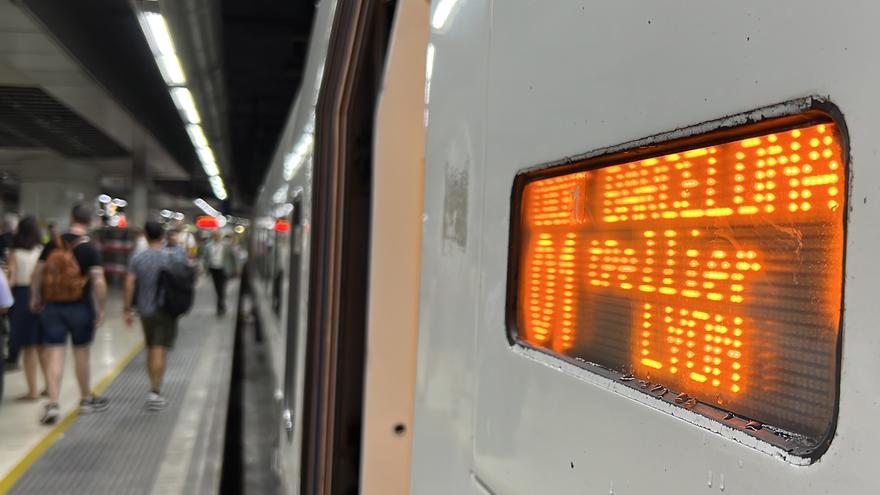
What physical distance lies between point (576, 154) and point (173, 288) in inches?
203

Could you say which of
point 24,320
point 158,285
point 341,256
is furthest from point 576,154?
point 24,320

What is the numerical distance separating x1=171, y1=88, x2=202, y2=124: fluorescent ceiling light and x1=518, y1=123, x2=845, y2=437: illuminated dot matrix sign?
7.01m

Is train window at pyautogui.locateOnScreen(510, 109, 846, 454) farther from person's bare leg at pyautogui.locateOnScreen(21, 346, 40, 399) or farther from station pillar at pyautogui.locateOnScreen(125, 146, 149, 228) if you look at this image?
station pillar at pyautogui.locateOnScreen(125, 146, 149, 228)

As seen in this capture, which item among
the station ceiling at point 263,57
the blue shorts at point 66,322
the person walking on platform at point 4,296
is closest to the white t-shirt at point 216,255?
the station ceiling at point 263,57

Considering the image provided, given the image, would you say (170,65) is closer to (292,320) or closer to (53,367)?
(53,367)

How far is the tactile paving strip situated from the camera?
13.6 ft

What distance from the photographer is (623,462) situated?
0.63 metres

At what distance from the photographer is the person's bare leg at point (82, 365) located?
16.7ft

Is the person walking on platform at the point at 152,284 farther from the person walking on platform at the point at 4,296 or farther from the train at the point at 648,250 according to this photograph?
the train at the point at 648,250

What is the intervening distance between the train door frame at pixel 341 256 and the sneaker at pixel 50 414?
13.8 ft

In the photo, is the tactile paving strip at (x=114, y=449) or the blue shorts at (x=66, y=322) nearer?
the tactile paving strip at (x=114, y=449)

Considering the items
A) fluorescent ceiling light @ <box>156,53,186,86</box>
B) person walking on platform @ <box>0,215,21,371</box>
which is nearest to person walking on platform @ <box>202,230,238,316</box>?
fluorescent ceiling light @ <box>156,53,186,86</box>

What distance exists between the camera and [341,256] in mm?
1896

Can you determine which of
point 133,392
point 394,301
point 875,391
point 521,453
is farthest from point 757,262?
point 133,392
